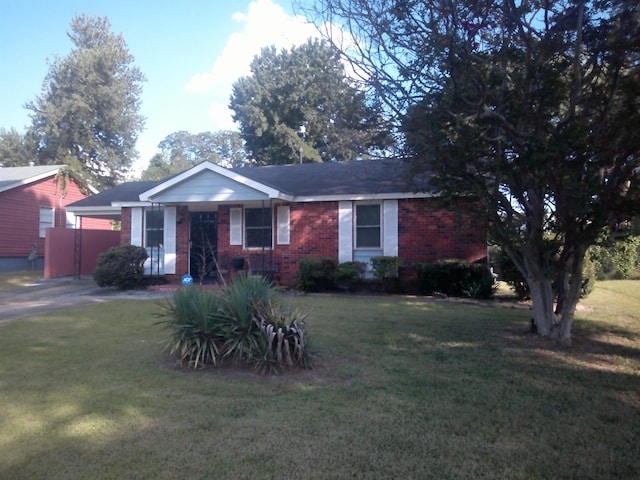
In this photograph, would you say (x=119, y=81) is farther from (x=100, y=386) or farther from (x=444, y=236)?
(x=100, y=386)

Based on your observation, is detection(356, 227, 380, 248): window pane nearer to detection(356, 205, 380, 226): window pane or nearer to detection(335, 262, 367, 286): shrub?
detection(356, 205, 380, 226): window pane

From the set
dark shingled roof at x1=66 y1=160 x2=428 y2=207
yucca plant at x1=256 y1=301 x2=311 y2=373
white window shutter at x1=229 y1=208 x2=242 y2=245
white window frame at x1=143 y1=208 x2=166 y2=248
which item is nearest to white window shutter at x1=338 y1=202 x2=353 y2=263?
dark shingled roof at x1=66 y1=160 x2=428 y2=207

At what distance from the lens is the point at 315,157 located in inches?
1253

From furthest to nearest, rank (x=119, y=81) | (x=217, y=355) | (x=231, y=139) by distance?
1. (x=231, y=139)
2. (x=119, y=81)
3. (x=217, y=355)

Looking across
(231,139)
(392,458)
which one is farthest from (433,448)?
(231,139)

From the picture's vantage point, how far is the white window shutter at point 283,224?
15844 mm

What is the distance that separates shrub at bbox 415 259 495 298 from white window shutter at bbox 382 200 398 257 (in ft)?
4.72

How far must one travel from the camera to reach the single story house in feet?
47.9

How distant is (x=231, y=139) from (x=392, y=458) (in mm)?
57495

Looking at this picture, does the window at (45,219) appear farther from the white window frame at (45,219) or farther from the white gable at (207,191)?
the white gable at (207,191)

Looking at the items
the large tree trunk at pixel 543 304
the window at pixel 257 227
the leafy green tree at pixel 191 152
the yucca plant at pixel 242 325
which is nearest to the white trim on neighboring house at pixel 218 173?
the window at pixel 257 227

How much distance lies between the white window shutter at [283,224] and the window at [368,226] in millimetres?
2236

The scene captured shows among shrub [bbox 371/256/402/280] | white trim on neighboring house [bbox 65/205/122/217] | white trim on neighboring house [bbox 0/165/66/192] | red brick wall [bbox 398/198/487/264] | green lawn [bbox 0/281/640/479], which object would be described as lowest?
green lawn [bbox 0/281/640/479]

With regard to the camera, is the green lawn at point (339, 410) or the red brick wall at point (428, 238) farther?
the red brick wall at point (428, 238)
